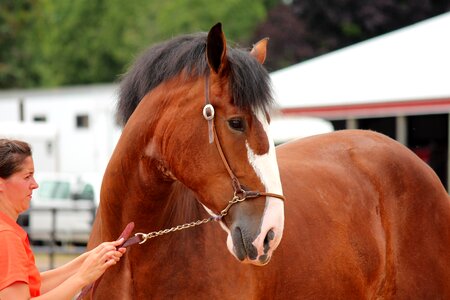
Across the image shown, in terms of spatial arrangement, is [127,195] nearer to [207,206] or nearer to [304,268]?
[207,206]

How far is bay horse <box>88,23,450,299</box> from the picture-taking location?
11.8 feet

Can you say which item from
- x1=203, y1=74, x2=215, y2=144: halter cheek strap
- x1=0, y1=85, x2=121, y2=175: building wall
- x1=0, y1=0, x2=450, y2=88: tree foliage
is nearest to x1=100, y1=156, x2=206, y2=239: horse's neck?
x1=203, y1=74, x2=215, y2=144: halter cheek strap

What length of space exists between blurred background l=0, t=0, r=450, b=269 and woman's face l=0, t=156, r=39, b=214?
95 centimetres

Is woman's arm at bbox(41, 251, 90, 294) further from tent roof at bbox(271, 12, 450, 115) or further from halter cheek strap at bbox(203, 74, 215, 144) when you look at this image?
tent roof at bbox(271, 12, 450, 115)

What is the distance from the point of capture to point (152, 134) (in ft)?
12.6

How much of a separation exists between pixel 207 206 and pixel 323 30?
3393 centimetres

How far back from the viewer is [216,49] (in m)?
3.65

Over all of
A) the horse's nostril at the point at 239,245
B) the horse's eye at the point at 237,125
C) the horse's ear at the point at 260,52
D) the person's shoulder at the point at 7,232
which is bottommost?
the horse's nostril at the point at 239,245

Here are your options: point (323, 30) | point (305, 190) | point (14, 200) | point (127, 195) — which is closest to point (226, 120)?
point (127, 195)

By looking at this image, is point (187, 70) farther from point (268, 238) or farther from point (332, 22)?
point (332, 22)

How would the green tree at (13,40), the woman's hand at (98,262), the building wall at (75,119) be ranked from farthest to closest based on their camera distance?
the green tree at (13,40), the building wall at (75,119), the woman's hand at (98,262)

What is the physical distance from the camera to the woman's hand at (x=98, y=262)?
347 centimetres

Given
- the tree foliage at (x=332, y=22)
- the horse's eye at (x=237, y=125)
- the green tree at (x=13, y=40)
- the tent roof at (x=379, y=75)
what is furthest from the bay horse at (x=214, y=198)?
the green tree at (x=13, y=40)

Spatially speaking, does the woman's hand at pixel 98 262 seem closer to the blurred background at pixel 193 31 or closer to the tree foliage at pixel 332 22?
the blurred background at pixel 193 31
